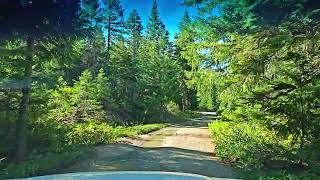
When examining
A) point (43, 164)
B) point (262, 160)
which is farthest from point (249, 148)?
point (43, 164)

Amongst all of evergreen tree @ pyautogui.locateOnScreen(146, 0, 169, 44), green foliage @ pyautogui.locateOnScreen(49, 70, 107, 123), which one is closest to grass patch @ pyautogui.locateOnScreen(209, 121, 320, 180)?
evergreen tree @ pyautogui.locateOnScreen(146, 0, 169, 44)

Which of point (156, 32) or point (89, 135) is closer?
point (89, 135)

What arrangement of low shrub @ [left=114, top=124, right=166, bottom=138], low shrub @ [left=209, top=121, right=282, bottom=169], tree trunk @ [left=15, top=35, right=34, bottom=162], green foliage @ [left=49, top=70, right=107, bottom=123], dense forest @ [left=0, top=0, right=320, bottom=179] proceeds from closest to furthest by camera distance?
dense forest @ [left=0, top=0, right=320, bottom=179], low shrub @ [left=209, top=121, right=282, bottom=169], tree trunk @ [left=15, top=35, right=34, bottom=162], low shrub @ [left=114, top=124, right=166, bottom=138], green foliage @ [left=49, top=70, right=107, bottom=123]

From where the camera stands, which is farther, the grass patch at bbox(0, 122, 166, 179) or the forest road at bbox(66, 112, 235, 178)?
the forest road at bbox(66, 112, 235, 178)

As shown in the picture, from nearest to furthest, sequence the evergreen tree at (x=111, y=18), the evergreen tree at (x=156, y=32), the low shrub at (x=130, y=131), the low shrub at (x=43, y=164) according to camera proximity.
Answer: the low shrub at (x=43, y=164), the evergreen tree at (x=111, y=18), the low shrub at (x=130, y=131), the evergreen tree at (x=156, y=32)

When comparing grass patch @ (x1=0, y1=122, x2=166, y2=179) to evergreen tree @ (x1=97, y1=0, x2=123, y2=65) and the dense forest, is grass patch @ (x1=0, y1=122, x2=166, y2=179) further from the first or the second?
evergreen tree @ (x1=97, y1=0, x2=123, y2=65)

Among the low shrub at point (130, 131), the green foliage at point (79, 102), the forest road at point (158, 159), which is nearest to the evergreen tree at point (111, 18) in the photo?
the green foliage at point (79, 102)

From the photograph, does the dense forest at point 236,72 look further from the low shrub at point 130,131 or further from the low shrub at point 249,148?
the low shrub at point 130,131

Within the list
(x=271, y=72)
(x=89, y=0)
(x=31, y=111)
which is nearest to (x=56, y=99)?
(x=31, y=111)

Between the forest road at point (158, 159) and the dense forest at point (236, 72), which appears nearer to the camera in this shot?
the dense forest at point (236, 72)

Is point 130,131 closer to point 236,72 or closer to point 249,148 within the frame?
point 236,72

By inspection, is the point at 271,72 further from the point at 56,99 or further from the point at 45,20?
the point at 56,99

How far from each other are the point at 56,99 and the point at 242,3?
13430mm

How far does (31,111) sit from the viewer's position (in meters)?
13.2
